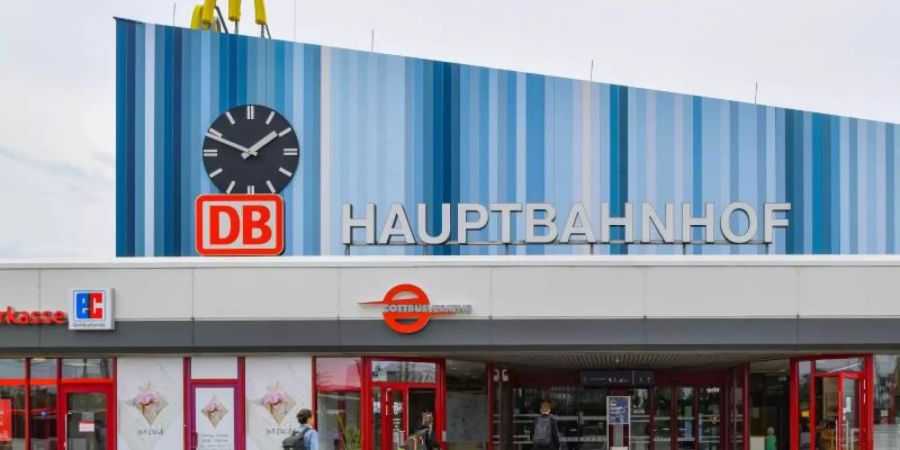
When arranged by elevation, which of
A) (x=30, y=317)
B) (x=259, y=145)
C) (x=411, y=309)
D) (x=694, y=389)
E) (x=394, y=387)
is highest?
(x=259, y=145)

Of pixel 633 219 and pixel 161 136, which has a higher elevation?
pixel 161 136

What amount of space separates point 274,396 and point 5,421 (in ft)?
16.0

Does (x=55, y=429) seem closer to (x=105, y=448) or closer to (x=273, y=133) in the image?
(x=105, y=448)

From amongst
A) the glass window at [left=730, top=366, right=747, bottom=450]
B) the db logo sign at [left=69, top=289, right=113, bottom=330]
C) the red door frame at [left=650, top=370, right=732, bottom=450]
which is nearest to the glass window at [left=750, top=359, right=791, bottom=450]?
the glass window at [left=730, top=366, right=747, bottom=450]

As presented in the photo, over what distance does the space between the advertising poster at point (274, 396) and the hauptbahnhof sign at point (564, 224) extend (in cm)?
258

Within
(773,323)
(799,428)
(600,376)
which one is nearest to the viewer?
(773,323)

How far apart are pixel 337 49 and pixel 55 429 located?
865 cm

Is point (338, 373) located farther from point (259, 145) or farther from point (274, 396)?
point (259, 145)

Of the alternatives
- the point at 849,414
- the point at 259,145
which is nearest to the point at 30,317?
the point at 259,145

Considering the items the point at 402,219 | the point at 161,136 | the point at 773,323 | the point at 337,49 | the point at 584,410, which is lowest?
the point at 584,410

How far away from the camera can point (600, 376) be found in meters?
24.4

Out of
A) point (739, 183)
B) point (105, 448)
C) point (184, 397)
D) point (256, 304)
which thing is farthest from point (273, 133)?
point (739, 183)

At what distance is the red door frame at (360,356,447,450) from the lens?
1875cm

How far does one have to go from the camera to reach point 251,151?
796 inches
